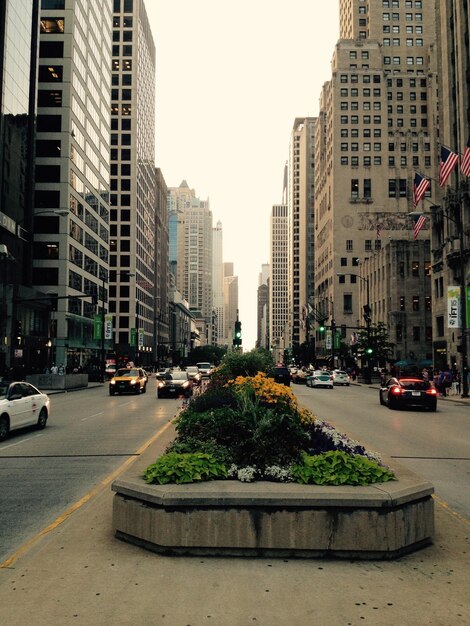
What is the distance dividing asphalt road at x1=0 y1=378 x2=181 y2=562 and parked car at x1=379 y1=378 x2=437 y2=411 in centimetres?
1060

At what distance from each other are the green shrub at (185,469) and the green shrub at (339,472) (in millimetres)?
899

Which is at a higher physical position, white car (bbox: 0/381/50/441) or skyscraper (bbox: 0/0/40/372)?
skyscraper (bbox: 0/0/40/372)

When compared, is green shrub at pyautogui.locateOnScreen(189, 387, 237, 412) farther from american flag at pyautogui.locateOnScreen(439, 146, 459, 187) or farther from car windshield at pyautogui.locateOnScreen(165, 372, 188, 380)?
american flag at pyautogui.locateOnScreen(439, 146, 459, 187)

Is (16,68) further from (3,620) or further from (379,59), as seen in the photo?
(379,59)

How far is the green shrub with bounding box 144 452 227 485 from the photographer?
631 centimetres

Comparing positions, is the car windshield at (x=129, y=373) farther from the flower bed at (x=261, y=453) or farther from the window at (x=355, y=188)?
the window at (x=355, y=188)

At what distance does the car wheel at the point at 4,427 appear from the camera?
14975mm

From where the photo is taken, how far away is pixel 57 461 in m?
11.9

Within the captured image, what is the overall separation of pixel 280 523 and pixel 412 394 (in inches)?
853

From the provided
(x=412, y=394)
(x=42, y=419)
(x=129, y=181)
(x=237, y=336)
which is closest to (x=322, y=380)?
(x=237, y=336)

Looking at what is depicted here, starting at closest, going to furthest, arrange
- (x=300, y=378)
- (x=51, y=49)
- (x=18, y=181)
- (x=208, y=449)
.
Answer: (x=208, y=449), (x=18, y=181), (x=300, y=378), (x=51, y=49)

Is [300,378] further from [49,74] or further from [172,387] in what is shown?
[49,74]

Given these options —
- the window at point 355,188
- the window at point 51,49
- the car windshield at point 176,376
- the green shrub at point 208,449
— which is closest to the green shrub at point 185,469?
the green shrub at point 208,449

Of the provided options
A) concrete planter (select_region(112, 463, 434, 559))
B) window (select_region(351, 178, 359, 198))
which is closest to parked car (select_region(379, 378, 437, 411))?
concrete planter (select_region(112, 463, 434, 559))
